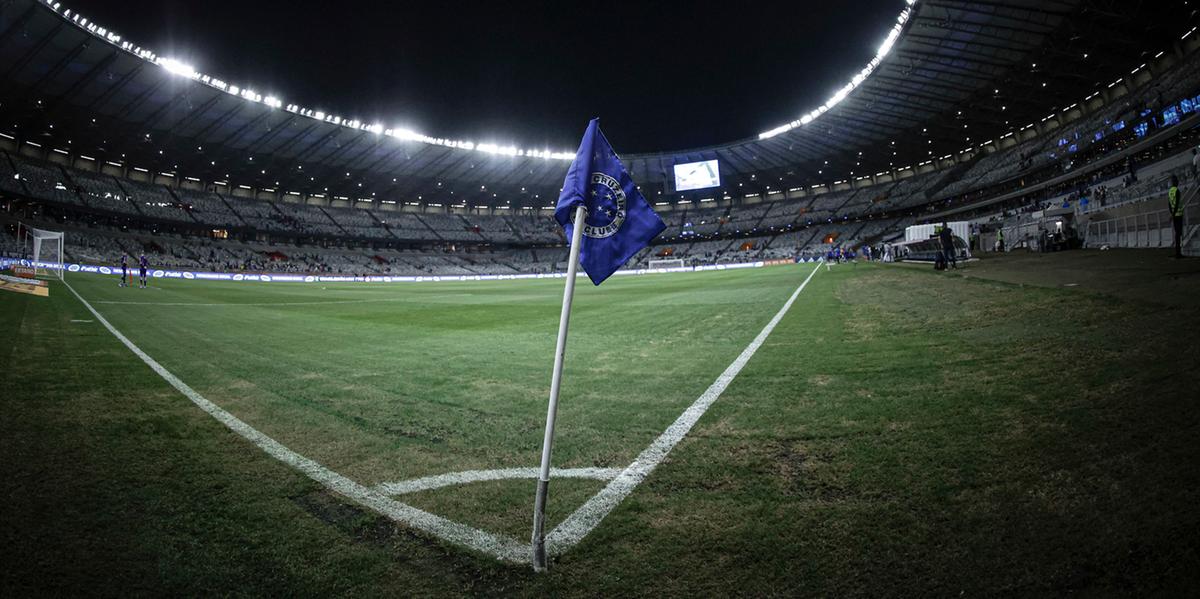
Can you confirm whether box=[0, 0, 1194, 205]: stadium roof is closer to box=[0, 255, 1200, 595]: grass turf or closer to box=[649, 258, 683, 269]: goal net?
box=[649, 258, 683, 269]: goal net

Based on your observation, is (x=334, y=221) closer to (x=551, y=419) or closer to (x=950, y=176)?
(x=551, y=419)

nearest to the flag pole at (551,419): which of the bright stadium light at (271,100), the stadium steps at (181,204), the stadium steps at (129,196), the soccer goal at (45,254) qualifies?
the bright stadium light at (271,100)

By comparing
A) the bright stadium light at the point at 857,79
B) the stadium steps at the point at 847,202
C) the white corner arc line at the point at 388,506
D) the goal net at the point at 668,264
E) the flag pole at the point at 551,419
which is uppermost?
the bright stadium light at the point at 857,79

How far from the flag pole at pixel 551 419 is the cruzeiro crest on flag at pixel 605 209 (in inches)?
5.3

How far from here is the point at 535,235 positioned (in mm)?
97375

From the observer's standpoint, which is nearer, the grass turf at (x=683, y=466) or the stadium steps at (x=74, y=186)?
the grass turf at (x=683, y=466)

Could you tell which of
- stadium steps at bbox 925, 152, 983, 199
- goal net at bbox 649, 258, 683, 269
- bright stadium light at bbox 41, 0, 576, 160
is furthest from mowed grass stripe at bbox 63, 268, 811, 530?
stadium steps at bbox 925, 152, 983, 199

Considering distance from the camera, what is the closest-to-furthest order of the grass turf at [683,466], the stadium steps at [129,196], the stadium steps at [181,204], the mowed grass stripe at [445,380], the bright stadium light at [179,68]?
the grass turf at [683,466] → the mowed grass stripe at [445,380] → the bright stadium light at [179,68] → the stadium steps at [129,196] → the stadium steps at [181,204]

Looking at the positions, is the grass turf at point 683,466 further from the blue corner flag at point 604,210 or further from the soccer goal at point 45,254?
the soccer goal at point 45,254

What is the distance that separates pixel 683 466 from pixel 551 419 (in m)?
0.98

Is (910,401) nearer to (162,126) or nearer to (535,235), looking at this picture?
(162,126)

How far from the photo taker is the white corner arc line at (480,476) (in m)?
2.85

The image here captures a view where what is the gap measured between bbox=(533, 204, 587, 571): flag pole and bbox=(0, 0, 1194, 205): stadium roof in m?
46.7

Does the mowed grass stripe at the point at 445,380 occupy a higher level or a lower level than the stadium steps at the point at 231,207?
lower
